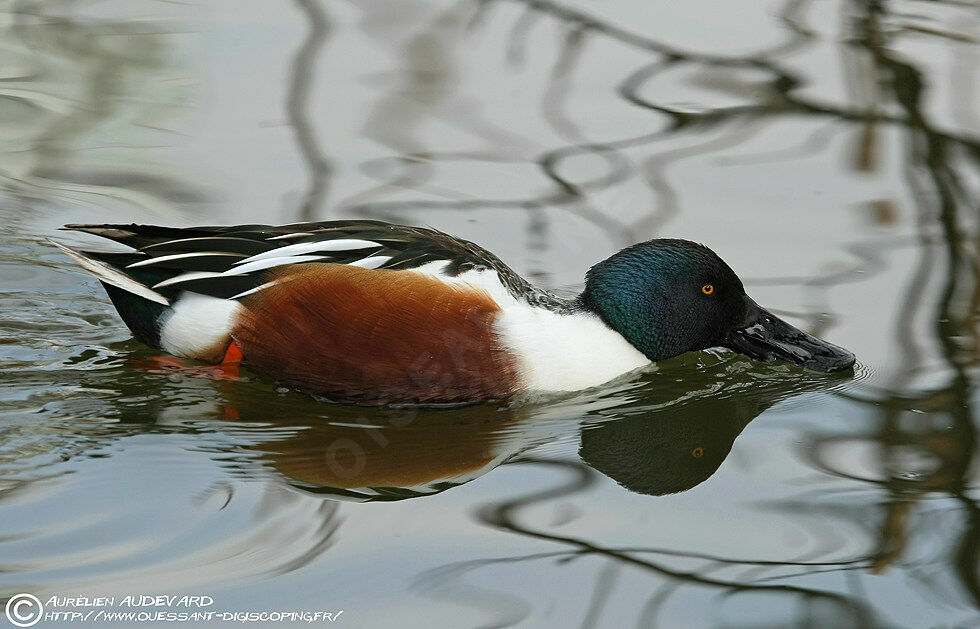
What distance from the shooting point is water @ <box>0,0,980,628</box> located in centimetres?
372

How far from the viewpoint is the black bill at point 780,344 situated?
5023 mm

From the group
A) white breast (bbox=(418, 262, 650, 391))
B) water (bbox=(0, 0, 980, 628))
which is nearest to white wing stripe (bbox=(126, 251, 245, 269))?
water (bbox=(0, 0, 980, 628))

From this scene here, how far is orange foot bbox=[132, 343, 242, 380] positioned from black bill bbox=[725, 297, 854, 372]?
6.42 feet

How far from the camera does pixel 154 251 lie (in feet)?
16.2

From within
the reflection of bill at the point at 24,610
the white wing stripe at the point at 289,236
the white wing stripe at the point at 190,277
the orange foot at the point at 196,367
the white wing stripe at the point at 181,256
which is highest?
the white wing stripe at the point at 289,236

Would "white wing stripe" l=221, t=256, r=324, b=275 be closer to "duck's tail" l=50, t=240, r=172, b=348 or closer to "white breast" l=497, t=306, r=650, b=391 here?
"duck's tail" l=50, t=240, r=172, b=348

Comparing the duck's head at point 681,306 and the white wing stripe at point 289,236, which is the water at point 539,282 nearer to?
the duck's head at point 681,306

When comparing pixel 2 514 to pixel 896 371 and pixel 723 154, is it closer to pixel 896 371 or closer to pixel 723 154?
pixel 896 371

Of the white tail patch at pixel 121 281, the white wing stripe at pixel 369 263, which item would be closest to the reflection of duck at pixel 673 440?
the white wing stripe at pixel 369 263

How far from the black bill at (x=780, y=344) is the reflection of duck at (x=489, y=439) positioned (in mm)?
109

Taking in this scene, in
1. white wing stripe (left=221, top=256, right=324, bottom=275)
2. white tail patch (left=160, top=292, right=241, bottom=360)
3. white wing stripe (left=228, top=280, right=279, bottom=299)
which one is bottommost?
white tail patch (left=160, top=292, right=241, bottom=360)

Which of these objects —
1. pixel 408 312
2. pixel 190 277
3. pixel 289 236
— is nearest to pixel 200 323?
pixel 190 277

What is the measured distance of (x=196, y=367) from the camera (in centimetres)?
501

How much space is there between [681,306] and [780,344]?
0.43 metres
